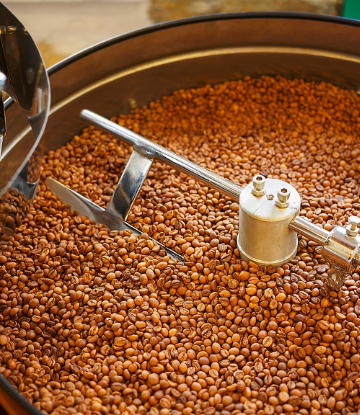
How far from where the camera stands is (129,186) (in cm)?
142

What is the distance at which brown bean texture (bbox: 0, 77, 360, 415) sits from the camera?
3.43ft

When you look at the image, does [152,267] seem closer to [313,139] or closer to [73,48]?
[313,139]

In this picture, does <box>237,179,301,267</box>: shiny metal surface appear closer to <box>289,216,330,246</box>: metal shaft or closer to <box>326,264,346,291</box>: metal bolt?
<box>289,216,330,246</box>: metal shaft

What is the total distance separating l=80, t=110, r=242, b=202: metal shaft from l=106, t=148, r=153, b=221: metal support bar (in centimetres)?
3

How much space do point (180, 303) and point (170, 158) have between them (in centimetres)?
45

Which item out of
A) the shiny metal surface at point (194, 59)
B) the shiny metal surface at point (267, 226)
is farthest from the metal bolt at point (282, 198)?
the shiny metal surface at point (194, 59)

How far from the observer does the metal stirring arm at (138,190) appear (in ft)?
3.44

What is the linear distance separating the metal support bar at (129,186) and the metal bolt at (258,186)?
0.41 m

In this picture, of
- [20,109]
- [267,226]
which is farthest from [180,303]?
[20,109]

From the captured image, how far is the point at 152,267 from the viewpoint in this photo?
4.13 ft

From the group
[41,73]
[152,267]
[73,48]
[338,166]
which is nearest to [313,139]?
[338,166]

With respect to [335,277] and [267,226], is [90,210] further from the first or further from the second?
[335,277]

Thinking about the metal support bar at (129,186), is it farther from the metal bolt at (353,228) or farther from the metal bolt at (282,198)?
the metal bolt at (353,228)

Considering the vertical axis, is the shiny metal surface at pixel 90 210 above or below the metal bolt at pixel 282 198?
below
